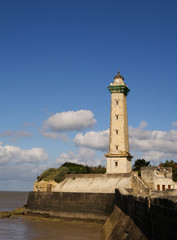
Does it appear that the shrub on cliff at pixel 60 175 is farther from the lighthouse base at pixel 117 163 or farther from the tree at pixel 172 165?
the tree at pixel 172 165

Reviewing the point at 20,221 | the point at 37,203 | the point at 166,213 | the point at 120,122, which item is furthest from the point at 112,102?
the point at 166,213

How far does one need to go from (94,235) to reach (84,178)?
1457 centimetres

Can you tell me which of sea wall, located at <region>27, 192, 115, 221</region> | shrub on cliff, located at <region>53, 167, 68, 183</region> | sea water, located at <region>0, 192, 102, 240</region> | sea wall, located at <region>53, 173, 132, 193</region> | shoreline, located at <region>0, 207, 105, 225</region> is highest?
shrub on cliff, located at <region>53, 167, 68, 183</region>

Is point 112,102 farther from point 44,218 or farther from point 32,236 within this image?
point 32,236

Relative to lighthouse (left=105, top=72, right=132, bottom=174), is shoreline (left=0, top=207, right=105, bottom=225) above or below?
below

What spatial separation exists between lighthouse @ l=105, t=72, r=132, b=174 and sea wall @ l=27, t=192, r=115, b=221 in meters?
8.98

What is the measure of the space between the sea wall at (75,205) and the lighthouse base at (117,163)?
8.93 metres

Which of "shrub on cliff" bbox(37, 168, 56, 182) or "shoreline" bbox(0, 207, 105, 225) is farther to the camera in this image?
"shrub on cliff" bbox(37, 168, 56, 182)

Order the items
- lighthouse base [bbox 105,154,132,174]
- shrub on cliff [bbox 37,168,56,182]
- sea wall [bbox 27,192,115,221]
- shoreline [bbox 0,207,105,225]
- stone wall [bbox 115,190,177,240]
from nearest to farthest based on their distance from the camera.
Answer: stone wall [bbox 115,190,177,240]
sea wall [bbox 27,192,115,221]
shoreline [bbox 0,207,105,225]
lighthouse base [bbox 105,154,132,174]
shrub on cliff [bbox 37,168,56,182]

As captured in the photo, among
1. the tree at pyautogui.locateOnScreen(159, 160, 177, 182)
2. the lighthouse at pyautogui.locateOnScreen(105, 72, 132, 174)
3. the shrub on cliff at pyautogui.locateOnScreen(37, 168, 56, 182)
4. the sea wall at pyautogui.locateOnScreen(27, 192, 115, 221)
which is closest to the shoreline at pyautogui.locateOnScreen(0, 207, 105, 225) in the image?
the sea wall at pyautogui.locateOnScreen(27, 192, 115, 221)

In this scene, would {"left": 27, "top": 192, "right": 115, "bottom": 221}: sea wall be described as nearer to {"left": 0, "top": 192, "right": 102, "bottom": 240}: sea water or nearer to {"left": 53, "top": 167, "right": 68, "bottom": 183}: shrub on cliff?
{"left": 0, "top": 192, "right": 102, "bottom": 240}: sea water

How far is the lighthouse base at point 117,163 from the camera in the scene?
3769 centimetres

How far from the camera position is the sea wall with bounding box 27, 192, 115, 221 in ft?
88.3

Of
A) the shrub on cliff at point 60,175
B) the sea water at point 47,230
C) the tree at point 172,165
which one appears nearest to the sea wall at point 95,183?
the shrub on cliff at point 60,175
